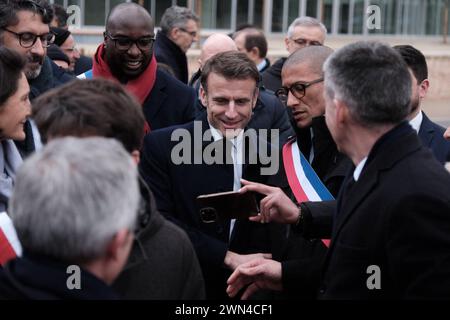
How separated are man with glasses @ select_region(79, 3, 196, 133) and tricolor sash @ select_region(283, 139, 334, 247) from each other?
137 centimetres

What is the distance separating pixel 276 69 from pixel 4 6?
3.07 metres

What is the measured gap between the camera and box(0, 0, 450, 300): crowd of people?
1823mm

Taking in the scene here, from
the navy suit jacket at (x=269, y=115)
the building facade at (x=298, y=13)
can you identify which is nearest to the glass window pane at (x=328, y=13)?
the building facade at (x=298, y=13)

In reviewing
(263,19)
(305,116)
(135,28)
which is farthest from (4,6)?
(263,19)

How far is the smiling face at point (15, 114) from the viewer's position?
10.5 ft

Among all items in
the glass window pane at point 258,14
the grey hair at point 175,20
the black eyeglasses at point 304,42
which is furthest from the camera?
the glass window pane at point 258,14

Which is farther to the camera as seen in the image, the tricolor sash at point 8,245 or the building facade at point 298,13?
the building facade at point 298,13

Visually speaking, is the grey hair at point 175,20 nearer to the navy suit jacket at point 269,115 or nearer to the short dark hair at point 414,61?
the navy suit jacket at point 269,115

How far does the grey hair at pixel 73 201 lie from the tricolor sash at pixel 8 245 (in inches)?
30.0

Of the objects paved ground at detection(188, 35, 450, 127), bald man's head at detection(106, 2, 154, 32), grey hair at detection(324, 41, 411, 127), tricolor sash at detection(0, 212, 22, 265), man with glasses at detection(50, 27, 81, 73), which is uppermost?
bald man's head at detection(106, 2, 154, 32)

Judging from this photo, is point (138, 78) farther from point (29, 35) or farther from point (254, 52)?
point (254, 52)

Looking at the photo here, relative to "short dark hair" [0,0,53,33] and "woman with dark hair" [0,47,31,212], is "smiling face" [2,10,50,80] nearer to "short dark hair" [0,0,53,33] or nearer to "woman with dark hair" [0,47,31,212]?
"short dark hair" [0,0,53,33]

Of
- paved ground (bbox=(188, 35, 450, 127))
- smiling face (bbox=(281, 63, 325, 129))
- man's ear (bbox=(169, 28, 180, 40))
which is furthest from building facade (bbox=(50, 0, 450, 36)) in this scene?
smiling face (bbox=(281, 63, 325, 129))

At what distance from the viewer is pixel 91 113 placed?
7.31 ft
